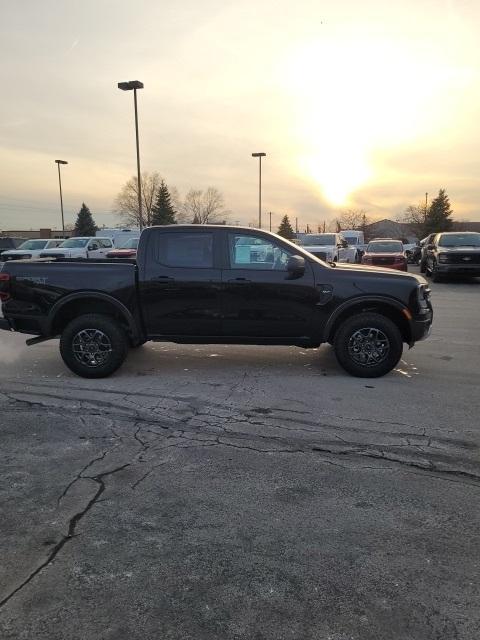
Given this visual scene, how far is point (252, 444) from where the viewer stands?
4324 mm

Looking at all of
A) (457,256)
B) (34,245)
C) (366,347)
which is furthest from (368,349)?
(34,245)

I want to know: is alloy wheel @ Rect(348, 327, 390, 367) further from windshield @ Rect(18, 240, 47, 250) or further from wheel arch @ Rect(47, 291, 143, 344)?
windshield @ Rect(18, 240, 47, 250)

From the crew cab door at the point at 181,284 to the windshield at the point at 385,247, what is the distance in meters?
16.9

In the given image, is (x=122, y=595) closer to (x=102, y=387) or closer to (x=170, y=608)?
(x=170, y=608)

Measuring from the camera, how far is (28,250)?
24.6m

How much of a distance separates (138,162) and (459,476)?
91.3 feet

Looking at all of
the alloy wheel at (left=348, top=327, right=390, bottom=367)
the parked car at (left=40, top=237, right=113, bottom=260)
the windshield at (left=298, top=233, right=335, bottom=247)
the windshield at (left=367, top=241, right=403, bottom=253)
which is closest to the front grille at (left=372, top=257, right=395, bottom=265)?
the windshield at (left=367, top=241, right=403, bottom=253)

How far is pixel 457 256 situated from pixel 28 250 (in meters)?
18.8

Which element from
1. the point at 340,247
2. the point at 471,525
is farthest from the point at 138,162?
the point at 471,525

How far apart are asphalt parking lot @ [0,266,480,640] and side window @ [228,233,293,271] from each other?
1.45 meters

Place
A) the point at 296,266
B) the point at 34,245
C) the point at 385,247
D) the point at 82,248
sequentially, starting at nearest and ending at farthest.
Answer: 1. the point at 296,266
2. the point at 385,247
3. the point at 82,248
4. the point at 34,245

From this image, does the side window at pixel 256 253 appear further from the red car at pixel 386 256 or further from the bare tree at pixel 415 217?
the bare tree at pixel 415 217

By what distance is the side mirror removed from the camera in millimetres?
6145

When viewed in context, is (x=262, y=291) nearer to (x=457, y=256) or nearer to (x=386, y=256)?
(x=457, y=256)
